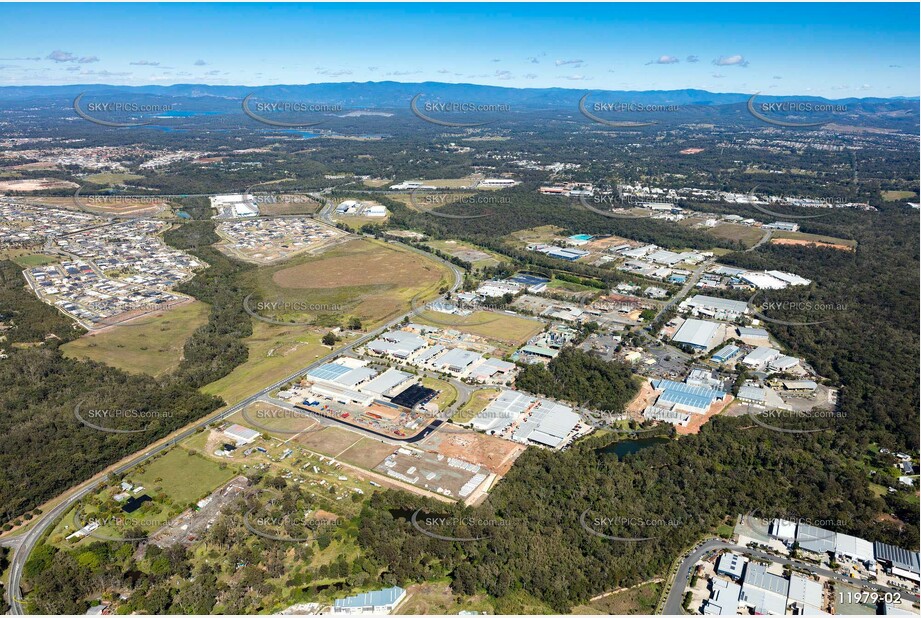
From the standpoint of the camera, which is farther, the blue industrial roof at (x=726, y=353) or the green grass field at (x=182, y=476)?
the blue industrial roof at (x=726, y=353)

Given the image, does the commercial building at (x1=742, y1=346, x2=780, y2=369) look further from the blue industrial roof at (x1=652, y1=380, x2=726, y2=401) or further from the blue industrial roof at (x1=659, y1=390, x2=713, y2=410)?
the blue industrial roof at (x1=659, y1=390, x2=713, y2=410)

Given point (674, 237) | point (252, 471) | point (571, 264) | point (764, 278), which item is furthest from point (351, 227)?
point (252, 471)

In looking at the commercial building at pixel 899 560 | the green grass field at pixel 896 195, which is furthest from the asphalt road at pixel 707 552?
the green grass field at pixel 896 195

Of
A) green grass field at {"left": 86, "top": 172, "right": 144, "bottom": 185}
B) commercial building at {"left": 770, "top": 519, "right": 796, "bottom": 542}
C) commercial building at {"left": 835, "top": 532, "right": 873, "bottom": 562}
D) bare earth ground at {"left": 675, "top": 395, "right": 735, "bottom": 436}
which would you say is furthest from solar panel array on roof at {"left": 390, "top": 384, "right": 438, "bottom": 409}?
green grass field at {"left": 86, "top": 172, "right": 144, "bottom": 185}

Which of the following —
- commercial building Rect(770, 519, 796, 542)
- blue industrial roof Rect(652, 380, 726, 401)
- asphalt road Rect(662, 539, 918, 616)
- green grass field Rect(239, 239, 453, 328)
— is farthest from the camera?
green grass field Rect(239, 239, 453, 328)

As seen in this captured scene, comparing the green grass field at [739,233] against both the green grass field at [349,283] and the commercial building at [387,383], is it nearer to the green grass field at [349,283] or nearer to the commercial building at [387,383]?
the green grass field at [349,283]

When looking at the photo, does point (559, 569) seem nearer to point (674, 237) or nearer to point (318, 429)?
point (318, 429)
